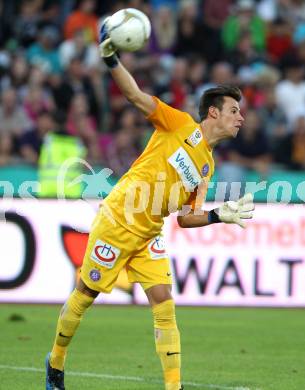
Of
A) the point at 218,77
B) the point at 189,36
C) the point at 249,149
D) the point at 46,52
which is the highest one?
the point at 189,36

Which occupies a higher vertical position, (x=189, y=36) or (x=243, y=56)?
(x=189, y=36)

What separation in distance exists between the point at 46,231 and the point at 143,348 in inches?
151

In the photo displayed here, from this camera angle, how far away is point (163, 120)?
8.14 metres

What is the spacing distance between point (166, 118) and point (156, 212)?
2.27 ft

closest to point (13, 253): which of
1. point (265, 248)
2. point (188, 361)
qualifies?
point (265, 248)

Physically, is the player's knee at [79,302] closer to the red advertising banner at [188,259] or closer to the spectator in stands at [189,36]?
the red advertising banner at [188,259]

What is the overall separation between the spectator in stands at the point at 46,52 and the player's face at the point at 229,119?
36.0ft

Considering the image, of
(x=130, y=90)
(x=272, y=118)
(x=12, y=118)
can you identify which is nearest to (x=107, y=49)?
(x=130, y=90)

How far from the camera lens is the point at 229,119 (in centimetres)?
841

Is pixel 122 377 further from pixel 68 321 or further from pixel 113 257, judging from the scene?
pixel 113 257

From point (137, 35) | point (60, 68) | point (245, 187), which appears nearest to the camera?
point (137, 35)

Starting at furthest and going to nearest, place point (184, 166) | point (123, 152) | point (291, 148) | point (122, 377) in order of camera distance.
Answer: point (291, 148)
point (123, 152)
point (122, 377)
point (184, 166)

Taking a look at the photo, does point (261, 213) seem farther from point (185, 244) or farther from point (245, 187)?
point (245, 187)

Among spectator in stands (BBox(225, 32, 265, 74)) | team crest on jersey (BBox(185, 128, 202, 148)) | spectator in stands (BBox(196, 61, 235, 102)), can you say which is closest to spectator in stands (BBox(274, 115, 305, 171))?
spectator in stands (BBox(196, 61, 235, 102))
